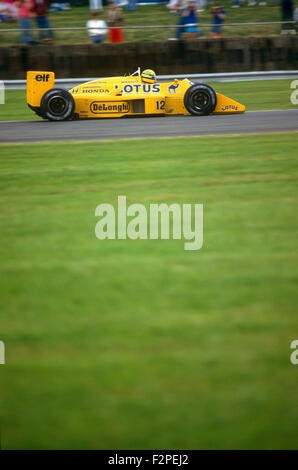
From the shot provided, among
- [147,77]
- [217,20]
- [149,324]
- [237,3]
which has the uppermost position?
[237,3]

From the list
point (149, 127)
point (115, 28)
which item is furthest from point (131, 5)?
point (149, 127)

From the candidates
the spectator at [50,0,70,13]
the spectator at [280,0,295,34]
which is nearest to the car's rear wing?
the spectator at [280,0,295,34]

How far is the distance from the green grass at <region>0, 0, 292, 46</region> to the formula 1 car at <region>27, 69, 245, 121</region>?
623cm

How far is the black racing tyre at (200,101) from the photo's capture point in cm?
1238

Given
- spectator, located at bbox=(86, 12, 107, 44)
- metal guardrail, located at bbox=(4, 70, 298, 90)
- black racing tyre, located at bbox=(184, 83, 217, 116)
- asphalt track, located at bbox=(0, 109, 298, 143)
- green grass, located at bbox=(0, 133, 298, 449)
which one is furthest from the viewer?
spectator, located at bbox=(86, 12, 107, 44)

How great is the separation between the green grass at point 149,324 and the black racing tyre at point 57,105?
5.54 metres

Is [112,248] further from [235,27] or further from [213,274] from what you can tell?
[235,27]

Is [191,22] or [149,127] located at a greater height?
[191,22]

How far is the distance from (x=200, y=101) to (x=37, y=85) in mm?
3252

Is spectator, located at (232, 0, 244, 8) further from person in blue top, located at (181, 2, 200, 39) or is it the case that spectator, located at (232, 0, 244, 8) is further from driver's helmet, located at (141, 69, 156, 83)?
driver's helmet, located at (141, 69, 156, 83)

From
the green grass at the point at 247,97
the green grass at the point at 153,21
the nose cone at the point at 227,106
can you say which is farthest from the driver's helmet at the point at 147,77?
the green grass at the point at 153,21

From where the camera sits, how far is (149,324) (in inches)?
A: 147

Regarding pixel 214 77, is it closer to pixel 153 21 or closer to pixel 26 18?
pixel 153 21

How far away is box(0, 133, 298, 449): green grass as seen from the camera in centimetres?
283
